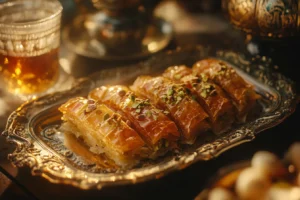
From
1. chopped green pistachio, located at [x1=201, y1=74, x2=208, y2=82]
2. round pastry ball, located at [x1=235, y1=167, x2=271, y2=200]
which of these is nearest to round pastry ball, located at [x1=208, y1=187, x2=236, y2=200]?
round pastry ball, located at [x1=235, y1=167, x2=271, y2=200]

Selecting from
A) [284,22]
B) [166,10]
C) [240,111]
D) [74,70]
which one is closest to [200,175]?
[240,111]

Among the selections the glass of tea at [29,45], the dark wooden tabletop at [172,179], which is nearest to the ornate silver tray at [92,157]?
the dark wooden tabletop at [172,179]

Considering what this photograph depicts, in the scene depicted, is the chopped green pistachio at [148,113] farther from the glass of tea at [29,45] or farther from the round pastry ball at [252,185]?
the glass of tea at [29,45]

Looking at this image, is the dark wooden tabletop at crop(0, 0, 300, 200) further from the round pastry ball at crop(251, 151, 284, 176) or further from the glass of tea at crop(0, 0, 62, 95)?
the glass of tea at crop(0, 0, 62, 95)

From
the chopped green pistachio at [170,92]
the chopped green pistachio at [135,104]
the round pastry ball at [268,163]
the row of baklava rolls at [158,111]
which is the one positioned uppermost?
the chopped green pistachio at [170,92]

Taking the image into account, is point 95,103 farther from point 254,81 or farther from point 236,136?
point 254,81

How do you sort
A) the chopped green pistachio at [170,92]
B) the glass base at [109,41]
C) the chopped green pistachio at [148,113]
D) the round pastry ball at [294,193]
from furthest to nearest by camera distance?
the glass base at [109,41], the chopped green pistachio at [170,92], the chopped green pistachio at [148,113], the round pastry ball at [294,193]
